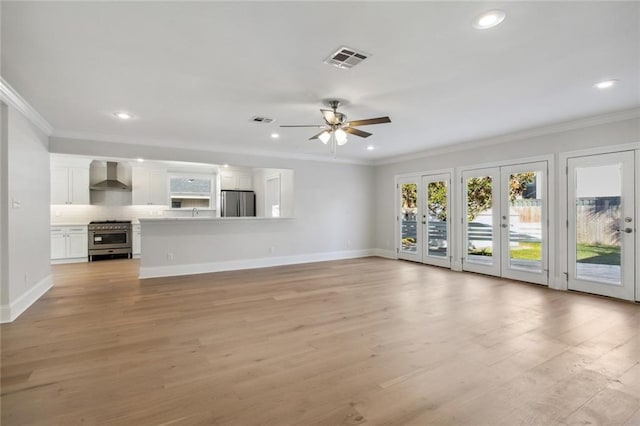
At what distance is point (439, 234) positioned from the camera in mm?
6887

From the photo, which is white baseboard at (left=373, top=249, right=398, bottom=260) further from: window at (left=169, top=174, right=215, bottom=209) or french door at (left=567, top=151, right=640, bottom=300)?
window at (left=169, top=174, right=215, bottom=209)

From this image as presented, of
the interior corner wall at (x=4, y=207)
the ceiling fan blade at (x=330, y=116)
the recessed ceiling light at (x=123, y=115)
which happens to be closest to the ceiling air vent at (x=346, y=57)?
the ceiling fan blade at (x=330, y=116)

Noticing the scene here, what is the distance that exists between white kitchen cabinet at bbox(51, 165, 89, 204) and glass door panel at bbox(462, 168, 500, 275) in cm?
904

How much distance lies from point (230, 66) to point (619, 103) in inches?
188

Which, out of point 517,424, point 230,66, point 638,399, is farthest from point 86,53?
point 638,399

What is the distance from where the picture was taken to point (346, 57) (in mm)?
2691

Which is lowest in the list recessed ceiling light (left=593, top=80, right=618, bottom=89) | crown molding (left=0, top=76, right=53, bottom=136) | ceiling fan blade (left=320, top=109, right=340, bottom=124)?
ceiling fan blade (left=320, top=109, right=340, bottom=124)

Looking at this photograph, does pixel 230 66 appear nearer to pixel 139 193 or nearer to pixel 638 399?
pixel 638 399

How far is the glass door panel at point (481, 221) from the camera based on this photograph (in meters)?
5.78

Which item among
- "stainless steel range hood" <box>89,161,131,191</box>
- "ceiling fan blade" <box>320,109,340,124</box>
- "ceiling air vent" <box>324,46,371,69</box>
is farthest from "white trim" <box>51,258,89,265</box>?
"ceiling air vent" <box>324,46,371,69</box>

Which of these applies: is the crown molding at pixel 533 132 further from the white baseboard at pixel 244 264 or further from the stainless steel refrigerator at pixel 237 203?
the stainless steel refrigerator at pixel 237 203

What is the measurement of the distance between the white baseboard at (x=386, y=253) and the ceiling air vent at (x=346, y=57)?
585 centimetres

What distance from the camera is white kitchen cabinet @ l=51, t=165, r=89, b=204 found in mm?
7445

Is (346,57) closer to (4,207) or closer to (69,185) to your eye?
(4,207)
